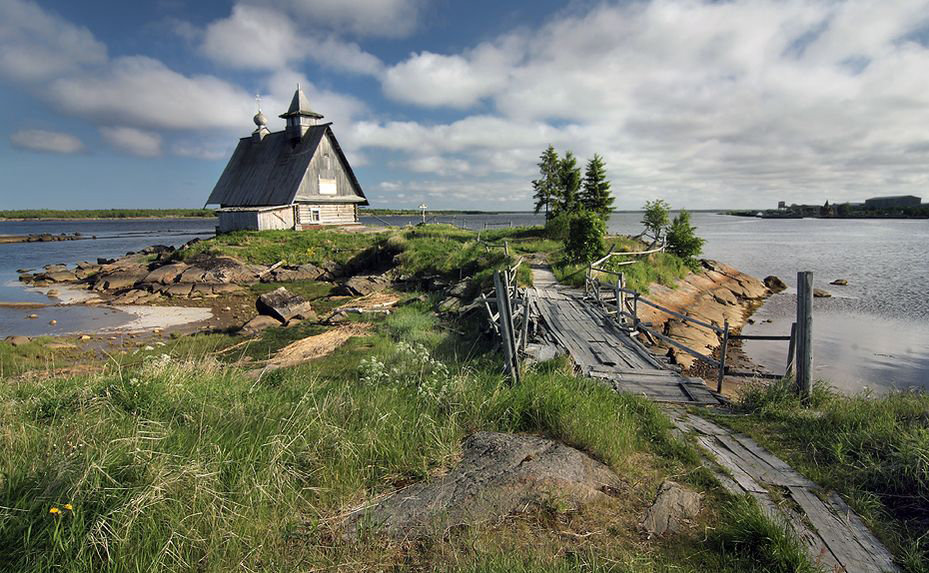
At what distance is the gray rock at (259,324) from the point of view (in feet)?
55.1

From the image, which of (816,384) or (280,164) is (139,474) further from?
(280,164)

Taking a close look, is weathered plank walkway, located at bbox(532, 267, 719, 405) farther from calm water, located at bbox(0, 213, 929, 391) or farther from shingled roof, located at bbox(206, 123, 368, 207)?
shingled roof, located at bbox(206, 123, 368, 207)

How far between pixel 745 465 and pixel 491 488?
3.14 m

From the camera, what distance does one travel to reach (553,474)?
4512mm

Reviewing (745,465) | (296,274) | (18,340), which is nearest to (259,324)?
(18,340)

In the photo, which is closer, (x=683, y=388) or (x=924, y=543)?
(x=924, y=543)

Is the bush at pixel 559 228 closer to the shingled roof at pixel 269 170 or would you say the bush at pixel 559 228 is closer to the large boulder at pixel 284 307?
the shingled roof at pixel 269 170

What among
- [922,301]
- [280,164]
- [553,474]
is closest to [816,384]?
[553,474]

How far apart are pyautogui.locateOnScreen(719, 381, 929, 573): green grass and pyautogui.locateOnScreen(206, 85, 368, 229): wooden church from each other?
1379 inches

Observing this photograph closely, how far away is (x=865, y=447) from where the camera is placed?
17.7 feet

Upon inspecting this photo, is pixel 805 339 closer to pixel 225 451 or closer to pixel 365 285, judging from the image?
pixel 225 451

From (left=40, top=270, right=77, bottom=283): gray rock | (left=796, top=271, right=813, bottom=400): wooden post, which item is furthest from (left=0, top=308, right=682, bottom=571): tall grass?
(left=40, top=270, right=77, bottom=283): gray rock

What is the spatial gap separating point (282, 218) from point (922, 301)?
131 feet

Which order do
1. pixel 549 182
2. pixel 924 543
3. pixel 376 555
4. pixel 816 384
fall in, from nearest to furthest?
pixel 376 555, pixel 924 543, pixel 816 384, pixel 549 182
